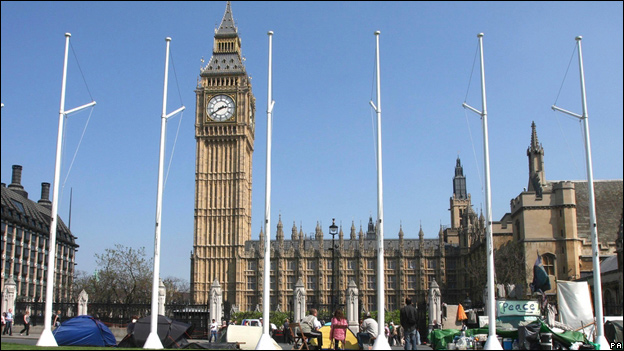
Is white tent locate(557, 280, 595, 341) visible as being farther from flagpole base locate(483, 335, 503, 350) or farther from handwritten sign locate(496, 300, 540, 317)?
flagpole base locate(483, 335, 503, 350)

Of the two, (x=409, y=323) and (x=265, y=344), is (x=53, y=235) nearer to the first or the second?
(x=265, y=344)

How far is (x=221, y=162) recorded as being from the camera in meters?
87.1

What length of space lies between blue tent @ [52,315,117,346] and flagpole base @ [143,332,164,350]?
227cm

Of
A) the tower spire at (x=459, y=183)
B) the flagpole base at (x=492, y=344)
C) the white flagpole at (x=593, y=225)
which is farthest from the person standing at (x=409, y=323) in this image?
the tower spire at (x=459, y=183)

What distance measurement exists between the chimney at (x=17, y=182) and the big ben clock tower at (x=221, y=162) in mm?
21292

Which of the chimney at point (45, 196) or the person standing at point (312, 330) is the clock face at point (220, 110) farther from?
the person standing at point (312, 330)

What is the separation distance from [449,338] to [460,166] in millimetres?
112621

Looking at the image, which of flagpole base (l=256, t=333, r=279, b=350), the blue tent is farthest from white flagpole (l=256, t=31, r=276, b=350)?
the blue tent

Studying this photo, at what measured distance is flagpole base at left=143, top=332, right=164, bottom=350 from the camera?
745 inches

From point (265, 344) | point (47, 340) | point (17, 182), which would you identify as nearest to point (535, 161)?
point (265, 344)

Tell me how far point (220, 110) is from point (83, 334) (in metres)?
68.3

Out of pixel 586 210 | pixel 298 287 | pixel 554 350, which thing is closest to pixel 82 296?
pixel 298 287

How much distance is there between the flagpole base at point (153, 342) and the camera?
18.9m

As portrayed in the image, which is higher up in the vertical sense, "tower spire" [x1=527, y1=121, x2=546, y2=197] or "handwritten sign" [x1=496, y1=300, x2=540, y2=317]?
"tower spire" [x1=527, y1=121, x2=546, y2=197]
